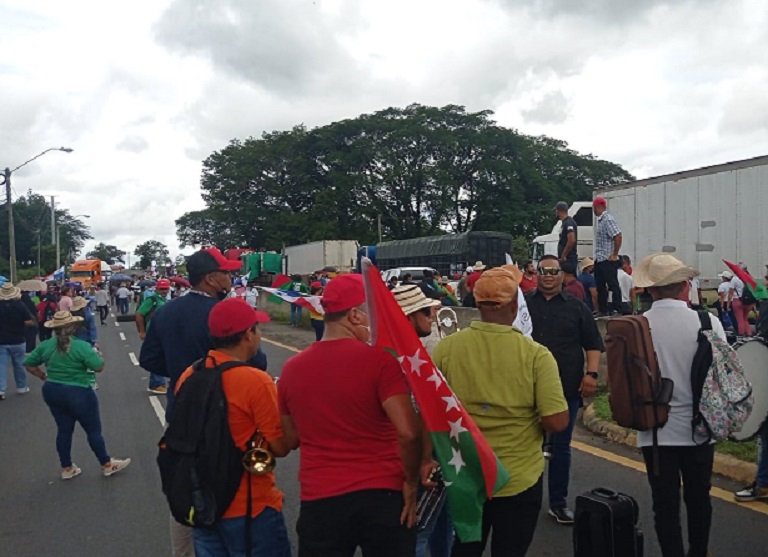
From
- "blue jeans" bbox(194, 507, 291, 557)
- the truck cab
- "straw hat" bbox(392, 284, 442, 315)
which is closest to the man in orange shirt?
"blue jeans" bbox(194, 507, 291, 557)

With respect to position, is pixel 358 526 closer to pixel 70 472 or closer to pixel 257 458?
pixel 257 458

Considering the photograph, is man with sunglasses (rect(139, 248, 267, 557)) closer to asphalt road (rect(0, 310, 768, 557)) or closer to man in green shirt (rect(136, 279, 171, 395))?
asphalt road (rect(0, 310, 768, 557))

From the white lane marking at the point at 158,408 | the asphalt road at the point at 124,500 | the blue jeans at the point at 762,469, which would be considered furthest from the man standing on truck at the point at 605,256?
the white lane marking at the point at 158,408

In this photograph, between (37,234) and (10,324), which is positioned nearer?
(10,324)

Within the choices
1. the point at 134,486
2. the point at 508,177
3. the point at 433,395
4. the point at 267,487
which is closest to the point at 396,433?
the point at 433,395

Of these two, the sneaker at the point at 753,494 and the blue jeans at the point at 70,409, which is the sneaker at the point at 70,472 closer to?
the blue jeans at the point at 70,409

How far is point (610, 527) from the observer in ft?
12.8

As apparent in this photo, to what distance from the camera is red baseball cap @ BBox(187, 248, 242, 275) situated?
Answer: 4.54 m

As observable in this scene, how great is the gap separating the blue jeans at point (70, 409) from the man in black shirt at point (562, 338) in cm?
396

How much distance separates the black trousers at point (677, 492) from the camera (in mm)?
4043

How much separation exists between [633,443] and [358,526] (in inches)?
207

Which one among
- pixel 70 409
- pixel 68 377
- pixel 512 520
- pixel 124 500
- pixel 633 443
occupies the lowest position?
pixel 124 500

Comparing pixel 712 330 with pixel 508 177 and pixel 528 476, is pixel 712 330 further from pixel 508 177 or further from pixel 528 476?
pixel 508 177

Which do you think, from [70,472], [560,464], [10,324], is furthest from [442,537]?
[10,324]
